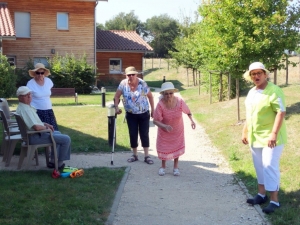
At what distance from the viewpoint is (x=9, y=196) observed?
6578 millimetres

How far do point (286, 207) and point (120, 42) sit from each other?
32961mm

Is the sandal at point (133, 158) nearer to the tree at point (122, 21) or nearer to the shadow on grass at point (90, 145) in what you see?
the shadow on grass at point (90, 145)

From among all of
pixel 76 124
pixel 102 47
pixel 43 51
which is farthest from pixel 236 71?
pixel 102 47

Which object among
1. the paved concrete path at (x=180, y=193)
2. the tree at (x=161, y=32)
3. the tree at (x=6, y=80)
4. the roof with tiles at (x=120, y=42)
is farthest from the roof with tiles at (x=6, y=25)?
the tree at (x=161, y=32)

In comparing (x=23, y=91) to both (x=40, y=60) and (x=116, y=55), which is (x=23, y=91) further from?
(x=116, y=55)

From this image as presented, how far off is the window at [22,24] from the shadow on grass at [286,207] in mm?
27169

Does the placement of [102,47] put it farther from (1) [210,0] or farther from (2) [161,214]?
(2) [161,214]

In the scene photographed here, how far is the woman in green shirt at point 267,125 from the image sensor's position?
19.1 feet

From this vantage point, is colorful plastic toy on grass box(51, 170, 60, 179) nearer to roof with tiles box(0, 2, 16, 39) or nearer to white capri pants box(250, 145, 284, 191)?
white capri pants box(250, 145, 284, 191)

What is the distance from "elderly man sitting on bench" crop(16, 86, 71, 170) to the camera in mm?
7980

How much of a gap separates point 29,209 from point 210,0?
9515mm

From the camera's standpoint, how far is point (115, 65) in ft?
126

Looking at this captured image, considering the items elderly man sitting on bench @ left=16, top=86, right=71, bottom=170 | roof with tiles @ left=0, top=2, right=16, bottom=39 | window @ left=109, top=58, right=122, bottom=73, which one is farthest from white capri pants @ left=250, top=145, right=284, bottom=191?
window @ left=109, top=58, right=122, bottom=73

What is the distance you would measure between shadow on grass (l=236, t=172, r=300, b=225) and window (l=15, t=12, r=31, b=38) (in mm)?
27169
